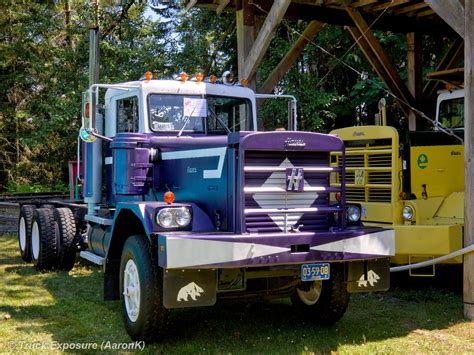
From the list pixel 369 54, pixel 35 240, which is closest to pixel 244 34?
pixel 369 54

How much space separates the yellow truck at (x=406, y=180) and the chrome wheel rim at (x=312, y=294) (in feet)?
3.88

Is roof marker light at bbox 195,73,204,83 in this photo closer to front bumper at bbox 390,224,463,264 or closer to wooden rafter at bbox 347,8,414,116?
front bumper at bbox 390,224,463,264

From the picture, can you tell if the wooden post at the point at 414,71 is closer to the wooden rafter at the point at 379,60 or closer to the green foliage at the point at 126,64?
the wooden rafter at the point at 379,60

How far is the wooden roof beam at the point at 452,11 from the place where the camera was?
6000 millimetres

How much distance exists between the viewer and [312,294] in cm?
580

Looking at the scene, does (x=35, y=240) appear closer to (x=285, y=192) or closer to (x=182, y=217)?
(x=182, y=217)

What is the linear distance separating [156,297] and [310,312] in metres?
1.76

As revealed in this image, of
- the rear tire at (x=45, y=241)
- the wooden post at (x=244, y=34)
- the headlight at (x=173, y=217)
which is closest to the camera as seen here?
the headlight at (x=173, y=217)

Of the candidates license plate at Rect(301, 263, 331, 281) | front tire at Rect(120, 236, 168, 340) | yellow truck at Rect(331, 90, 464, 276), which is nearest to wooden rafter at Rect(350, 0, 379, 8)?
yellow truck at Rect(331, 90, 464, 276)

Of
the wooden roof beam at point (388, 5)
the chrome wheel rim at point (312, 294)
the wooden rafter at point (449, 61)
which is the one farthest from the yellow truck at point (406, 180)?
the wooden rafter at point (449, 61)

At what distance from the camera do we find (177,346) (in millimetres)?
4855

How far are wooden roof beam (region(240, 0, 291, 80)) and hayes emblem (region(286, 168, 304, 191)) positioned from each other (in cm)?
354

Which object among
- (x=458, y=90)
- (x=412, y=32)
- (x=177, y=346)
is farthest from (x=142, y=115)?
(x=412, y=32)

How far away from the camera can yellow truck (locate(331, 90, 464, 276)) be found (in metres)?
6.61
